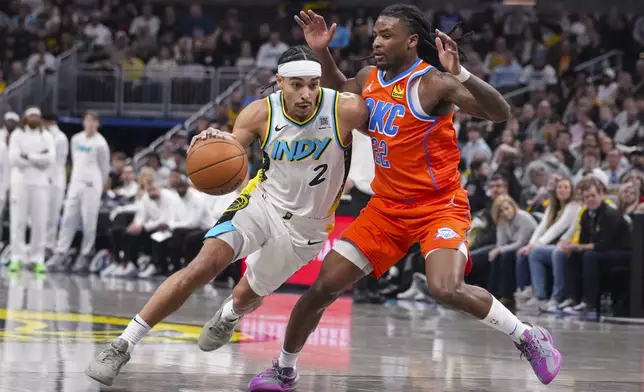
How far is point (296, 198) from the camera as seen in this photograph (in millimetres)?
6969

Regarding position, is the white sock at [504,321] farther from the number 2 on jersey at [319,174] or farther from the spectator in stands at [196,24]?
the spectator in stands at [196,24]

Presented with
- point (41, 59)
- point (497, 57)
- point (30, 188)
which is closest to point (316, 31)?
point (30, 188)

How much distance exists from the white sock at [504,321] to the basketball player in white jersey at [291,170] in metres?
1.14

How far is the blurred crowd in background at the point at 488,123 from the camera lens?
13.3 metres

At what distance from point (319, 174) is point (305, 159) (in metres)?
0.12

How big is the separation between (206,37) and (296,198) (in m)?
18.5

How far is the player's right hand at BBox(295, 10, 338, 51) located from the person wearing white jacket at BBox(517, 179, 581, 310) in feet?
21.0

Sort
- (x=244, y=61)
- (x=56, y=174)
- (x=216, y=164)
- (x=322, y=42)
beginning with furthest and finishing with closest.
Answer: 1. (x=244, y=61)
2. (x=56, y=174)
3. (x=322, y=42)
4. (x=216, y=164)

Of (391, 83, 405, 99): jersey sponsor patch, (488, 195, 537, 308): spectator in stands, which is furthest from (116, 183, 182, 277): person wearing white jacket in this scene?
(391, 83, 405, 99): jersey sponsor patch

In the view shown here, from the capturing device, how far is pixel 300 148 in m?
6.85

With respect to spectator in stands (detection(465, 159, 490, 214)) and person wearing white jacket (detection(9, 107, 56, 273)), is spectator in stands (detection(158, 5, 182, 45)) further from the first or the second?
spectator in stands (detection(465, 159, 490, 214))

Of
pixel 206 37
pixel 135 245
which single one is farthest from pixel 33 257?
pixel 206 37

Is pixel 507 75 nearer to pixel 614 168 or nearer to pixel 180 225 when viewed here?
pixel 614 168

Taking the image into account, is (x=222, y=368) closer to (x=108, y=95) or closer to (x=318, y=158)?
(x=318, y=158)
